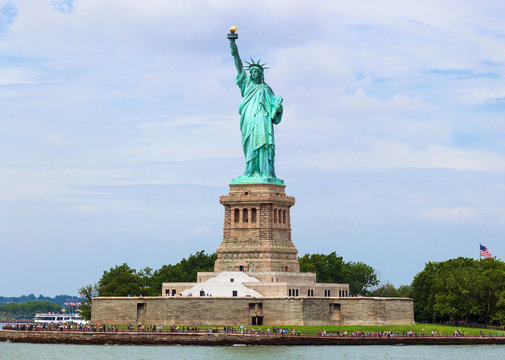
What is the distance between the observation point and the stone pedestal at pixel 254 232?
93.4 meters

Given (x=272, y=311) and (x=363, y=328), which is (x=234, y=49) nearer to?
(x=272, y=311)

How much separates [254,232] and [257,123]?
9.80 m

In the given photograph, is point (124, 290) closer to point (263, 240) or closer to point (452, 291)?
point (263, 240)

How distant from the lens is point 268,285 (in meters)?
89.2

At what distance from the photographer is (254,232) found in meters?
94.3

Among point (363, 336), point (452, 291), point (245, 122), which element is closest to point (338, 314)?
point (363, 336)

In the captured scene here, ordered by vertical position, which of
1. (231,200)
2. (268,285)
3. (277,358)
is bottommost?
(277,358)

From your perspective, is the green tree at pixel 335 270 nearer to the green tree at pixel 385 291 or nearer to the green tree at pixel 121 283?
the green tree at pixel 385 291

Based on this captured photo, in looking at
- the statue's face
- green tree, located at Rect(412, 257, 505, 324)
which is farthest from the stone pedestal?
green tree, located at Rect(412, 257, 505, 324)

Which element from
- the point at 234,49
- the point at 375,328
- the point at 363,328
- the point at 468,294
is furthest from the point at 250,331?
the point at 234,49

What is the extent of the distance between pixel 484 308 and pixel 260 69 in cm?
2911

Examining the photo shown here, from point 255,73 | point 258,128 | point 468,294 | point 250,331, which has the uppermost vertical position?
point 255,73

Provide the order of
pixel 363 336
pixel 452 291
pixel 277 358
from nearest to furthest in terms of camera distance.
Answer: pixel 277 358
pixel 363 336
pixel 452 291

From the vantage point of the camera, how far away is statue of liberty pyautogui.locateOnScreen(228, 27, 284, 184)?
3775 inches
